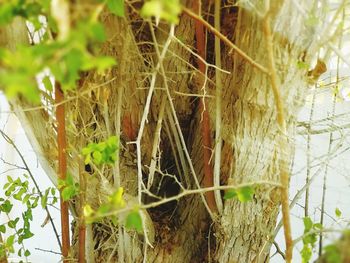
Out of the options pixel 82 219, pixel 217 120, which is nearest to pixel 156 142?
pixel 217 120

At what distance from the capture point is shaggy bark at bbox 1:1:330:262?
1.10 meters

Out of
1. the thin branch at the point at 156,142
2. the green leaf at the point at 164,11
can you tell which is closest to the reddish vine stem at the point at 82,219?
the thin branch at the point at 156,142

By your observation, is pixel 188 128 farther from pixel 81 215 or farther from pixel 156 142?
pixel 81 215

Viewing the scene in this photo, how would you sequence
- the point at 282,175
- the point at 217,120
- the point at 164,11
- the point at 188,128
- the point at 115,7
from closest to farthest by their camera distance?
the point at 164,11
the point at 115,7
the point at 282,175
the point at 217,120
the point at 188,128

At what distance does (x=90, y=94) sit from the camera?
4.05 feet

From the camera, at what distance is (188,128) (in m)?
1.43

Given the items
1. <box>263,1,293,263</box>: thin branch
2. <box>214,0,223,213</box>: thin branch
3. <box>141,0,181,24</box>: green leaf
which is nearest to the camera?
<box>141,0,181,24</box>: green leaf

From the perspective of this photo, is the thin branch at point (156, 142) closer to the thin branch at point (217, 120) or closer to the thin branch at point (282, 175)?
the thin branch at point (217, 120)

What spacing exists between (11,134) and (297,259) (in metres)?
1.45

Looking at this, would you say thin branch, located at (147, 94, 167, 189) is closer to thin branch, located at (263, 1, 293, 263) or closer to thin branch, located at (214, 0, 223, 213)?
thin branch, located at (214, 0, 223, 213)

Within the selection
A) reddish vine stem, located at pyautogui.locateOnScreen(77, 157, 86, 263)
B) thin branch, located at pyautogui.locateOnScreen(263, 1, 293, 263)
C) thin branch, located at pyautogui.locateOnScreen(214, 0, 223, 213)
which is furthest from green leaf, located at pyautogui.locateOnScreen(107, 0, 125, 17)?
reddish vine stem, located at pyautogui.locateOnScreen(77, 157, 86, 263)

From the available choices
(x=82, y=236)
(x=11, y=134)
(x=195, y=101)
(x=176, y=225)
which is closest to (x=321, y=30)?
(x=195, y=101)

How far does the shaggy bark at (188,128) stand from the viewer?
1098 millimetres

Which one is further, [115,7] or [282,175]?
[282,175]
